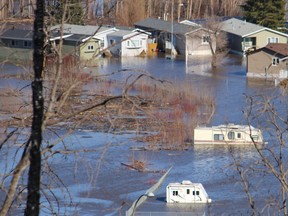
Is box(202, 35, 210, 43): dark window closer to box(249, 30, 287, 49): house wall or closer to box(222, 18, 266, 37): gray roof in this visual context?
box(222, 18, 266, 37): gray roof

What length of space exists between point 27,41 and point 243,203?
23.7ft

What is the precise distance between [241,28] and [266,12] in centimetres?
55

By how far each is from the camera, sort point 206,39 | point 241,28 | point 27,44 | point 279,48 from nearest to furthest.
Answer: point 279,48 → point 27,44 → point 206,39 → point 241,28

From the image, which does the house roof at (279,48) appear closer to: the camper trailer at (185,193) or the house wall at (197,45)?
the house wall at (197,45)

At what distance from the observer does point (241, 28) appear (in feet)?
41.0

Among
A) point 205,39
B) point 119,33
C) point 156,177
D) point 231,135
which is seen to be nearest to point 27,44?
point 119,33

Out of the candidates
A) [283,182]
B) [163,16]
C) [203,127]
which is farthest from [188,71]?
[283,182]

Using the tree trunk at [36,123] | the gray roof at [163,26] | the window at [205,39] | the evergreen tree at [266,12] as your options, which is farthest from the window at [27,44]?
the tree trunk at [36,123]

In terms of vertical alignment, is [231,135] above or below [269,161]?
below

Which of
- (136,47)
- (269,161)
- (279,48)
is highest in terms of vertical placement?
(269,161)

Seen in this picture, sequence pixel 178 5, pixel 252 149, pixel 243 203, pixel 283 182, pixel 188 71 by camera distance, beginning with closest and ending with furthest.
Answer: pixel 283 182
pixel 243 203
pixel 252 149
pixel 188 71
pixel 178 5

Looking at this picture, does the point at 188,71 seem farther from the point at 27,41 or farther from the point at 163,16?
the point at 163,16

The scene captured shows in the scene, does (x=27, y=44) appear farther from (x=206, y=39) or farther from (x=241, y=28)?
(x=241, y=28)

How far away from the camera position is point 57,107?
1.27 meters
